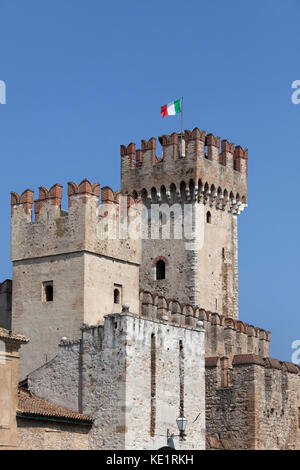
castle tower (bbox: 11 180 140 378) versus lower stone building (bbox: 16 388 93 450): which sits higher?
castle tower (bbox: 11 180 140 378)

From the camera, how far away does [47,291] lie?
144 feet

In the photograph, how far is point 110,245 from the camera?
44156 millimetres

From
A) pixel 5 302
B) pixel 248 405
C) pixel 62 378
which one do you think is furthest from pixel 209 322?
pixel 62 378

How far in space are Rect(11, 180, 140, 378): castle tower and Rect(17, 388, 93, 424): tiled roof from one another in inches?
109

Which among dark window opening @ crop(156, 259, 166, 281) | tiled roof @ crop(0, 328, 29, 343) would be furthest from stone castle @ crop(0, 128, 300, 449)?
dark window opening @ crop(156, 259, 166, 281)

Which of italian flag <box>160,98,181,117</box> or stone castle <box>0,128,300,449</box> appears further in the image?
italian flag <box>160,98,181,117</box>

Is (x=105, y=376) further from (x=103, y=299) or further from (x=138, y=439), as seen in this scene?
(x=103, y=299)

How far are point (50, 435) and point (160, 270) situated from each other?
772 inches

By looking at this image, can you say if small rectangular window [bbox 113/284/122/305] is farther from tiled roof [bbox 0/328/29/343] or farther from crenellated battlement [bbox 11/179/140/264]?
tiled roof [bbox 0/328/29/343]

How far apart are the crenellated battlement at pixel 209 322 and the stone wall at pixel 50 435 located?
419 inches

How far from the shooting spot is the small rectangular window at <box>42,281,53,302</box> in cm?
4362

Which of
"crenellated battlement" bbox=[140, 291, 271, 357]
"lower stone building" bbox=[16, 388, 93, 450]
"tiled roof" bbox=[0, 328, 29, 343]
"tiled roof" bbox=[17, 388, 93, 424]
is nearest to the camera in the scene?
"tiled roof" bbox=[0, 328, 29, 343]
